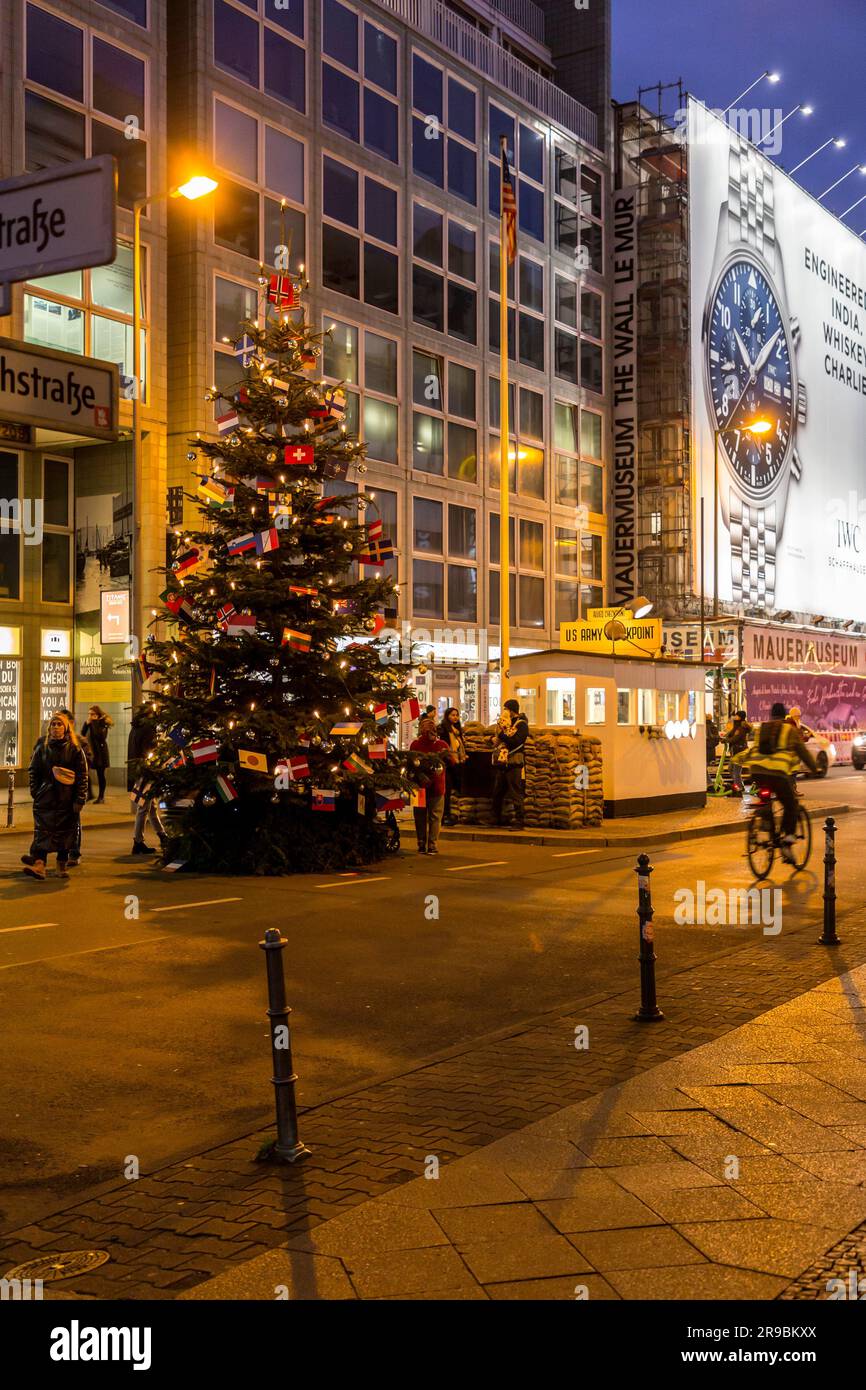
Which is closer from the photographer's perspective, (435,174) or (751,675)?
(435,174)

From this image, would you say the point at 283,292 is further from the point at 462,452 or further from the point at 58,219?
the point at 462,452

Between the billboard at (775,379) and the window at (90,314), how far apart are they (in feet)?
76.7

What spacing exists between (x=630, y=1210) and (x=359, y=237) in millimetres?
35355

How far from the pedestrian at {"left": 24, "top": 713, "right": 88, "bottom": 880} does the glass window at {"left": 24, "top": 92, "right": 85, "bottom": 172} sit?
17396mm

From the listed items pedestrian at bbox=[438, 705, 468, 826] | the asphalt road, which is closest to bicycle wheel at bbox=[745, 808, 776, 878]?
the asphalt road

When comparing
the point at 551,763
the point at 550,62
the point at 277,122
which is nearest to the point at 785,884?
the point at 551,763

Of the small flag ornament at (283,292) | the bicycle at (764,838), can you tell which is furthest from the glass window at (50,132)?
the bicycle at (764,838)

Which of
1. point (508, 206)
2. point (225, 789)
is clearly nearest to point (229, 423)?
point (225, 789)

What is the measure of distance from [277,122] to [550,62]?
2120 centimetres

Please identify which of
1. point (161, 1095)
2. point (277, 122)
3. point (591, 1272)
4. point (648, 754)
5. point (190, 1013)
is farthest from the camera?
point (277, 122)

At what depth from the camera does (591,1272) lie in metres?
4.33

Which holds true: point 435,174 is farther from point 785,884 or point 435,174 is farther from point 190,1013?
point 190,1013

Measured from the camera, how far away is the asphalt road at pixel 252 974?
6.50m

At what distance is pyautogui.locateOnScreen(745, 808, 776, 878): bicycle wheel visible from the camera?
15.2 meters
